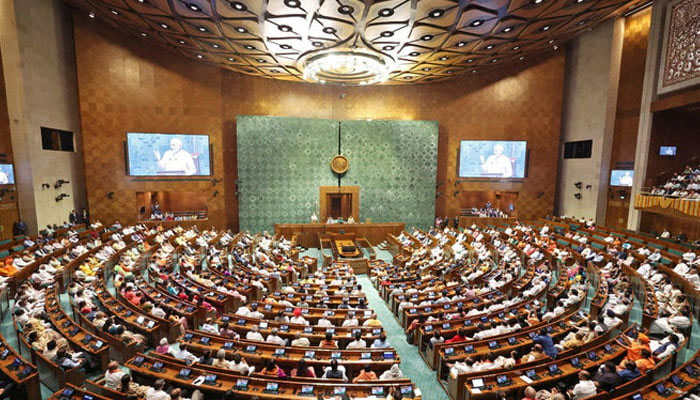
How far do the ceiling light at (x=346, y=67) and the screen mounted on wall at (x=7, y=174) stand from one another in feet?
47.0

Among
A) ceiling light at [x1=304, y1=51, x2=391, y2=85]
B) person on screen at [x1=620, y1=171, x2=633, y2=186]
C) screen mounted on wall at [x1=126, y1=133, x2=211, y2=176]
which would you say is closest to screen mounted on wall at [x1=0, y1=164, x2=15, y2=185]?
screen mounted on wall at [x1=126, y1=133, x2=211, y2=176]

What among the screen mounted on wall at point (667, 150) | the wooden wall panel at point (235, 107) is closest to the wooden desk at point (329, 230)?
the wooden wall panel at point (235, 107)

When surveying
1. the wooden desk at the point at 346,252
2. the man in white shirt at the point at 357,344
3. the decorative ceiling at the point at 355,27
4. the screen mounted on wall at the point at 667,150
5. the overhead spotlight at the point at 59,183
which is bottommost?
the wooden desk at the point at 346,252

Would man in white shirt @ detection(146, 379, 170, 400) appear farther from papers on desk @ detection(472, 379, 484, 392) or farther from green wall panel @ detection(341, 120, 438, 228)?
Answer: green wall panel @ detection(341, 120, 438, 228)

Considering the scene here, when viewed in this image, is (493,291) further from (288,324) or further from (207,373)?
(207,373)

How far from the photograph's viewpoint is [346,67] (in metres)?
16.5

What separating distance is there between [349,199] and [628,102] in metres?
17.6

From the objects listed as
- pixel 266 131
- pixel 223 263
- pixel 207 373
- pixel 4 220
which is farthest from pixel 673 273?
pixel 4 220

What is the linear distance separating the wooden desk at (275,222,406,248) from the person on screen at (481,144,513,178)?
8.02 metres

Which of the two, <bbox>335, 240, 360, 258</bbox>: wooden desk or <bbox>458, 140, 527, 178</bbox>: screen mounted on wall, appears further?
<bbox>458, 140, 527, 178</bbox>: screen mounted on wall

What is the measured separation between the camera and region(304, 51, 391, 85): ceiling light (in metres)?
15.5

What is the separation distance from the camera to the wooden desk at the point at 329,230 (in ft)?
61.3

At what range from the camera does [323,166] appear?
2161 centimetres

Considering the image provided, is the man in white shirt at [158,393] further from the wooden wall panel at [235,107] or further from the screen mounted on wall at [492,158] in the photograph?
the screen mounted on wall at [492,158]
